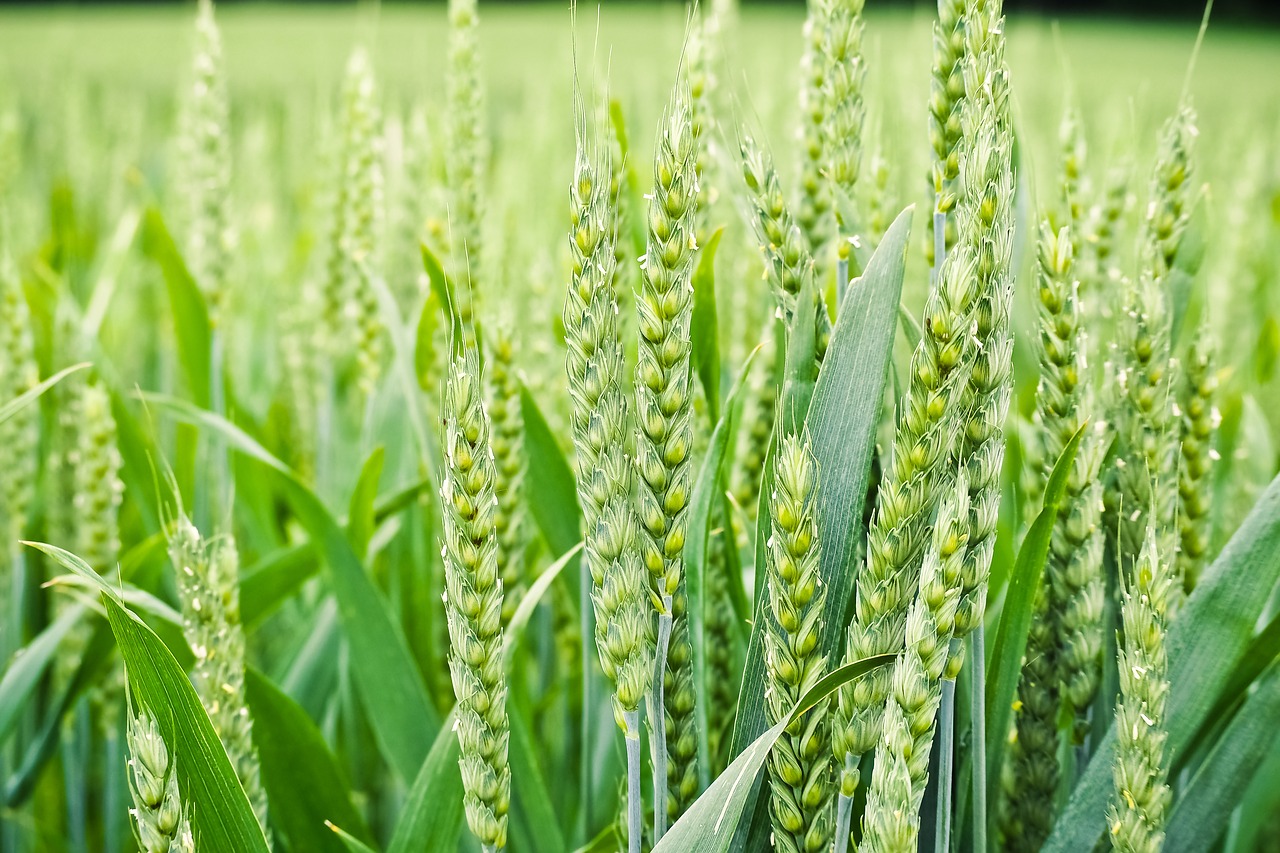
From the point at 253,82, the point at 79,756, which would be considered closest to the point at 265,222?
the point at 79,756

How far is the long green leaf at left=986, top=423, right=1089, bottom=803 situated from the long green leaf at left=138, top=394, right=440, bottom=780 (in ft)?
1.22

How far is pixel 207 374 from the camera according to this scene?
988 mm

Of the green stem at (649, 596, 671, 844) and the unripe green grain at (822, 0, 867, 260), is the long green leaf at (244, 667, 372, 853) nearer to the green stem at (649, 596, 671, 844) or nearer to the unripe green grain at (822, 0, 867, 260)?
the green stem at (649, 596, 671, 844)

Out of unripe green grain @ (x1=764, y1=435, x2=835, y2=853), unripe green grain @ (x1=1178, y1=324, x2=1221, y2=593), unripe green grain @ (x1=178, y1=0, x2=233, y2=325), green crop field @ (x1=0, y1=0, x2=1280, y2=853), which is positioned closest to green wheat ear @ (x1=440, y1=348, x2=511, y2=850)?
green crop field @ (x1=0, y1=0, x2=1280, y2=853)

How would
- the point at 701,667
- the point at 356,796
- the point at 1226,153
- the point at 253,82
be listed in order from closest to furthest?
the point at 701,667 → the point at 356,796 → the point at 1226,153 → the point at 253,82

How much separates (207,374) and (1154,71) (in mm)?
6163

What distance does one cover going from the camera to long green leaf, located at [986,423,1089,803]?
18.8 inches

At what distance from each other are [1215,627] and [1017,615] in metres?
0.13

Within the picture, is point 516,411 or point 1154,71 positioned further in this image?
point 1154,71

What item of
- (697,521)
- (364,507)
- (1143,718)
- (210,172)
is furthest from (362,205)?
Result: (1143,718)

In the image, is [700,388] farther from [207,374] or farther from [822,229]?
[207,374]

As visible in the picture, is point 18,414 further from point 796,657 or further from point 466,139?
point 796,657

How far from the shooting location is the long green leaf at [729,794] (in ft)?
1.30

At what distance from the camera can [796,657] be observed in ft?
1.37
